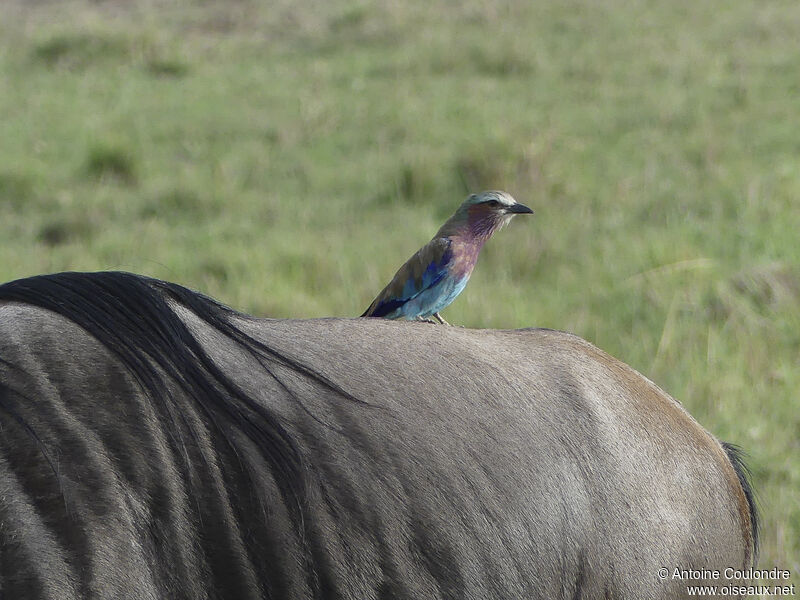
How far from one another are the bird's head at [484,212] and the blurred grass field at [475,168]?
108 cm

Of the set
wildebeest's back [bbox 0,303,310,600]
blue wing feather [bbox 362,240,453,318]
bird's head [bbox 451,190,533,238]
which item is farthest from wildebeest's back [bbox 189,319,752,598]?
bird's head [bbox 451,190,533,238]

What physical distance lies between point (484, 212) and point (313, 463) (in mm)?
1291

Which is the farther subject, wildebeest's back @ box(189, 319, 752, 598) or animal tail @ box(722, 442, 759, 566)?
animal tail @ box(722, 442, 759, 566)

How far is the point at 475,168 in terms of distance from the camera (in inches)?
243

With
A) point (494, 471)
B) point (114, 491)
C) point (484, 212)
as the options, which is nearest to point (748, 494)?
point (494, 471)

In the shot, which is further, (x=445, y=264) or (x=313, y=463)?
(x=445, y=264)

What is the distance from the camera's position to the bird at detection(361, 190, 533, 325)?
2.60 metres

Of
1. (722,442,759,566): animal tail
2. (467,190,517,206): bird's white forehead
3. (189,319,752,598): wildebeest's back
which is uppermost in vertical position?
(467,190,517,206): bird's white forehead

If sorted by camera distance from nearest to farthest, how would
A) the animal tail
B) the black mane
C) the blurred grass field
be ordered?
the black mane, the animal tail, the blurred grass field

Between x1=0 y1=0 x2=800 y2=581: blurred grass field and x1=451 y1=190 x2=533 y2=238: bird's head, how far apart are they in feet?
3.55

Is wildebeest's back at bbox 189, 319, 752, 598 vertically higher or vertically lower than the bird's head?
lower

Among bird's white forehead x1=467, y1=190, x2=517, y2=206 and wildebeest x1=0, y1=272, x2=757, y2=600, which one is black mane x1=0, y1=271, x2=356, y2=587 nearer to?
wildebeest x1=0, y1=272, x2=757, y2=600

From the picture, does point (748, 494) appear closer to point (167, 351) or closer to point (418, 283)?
point (418, 283)

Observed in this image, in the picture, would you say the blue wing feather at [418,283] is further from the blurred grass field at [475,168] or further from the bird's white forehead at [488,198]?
the blurred grass field at [475,168]
